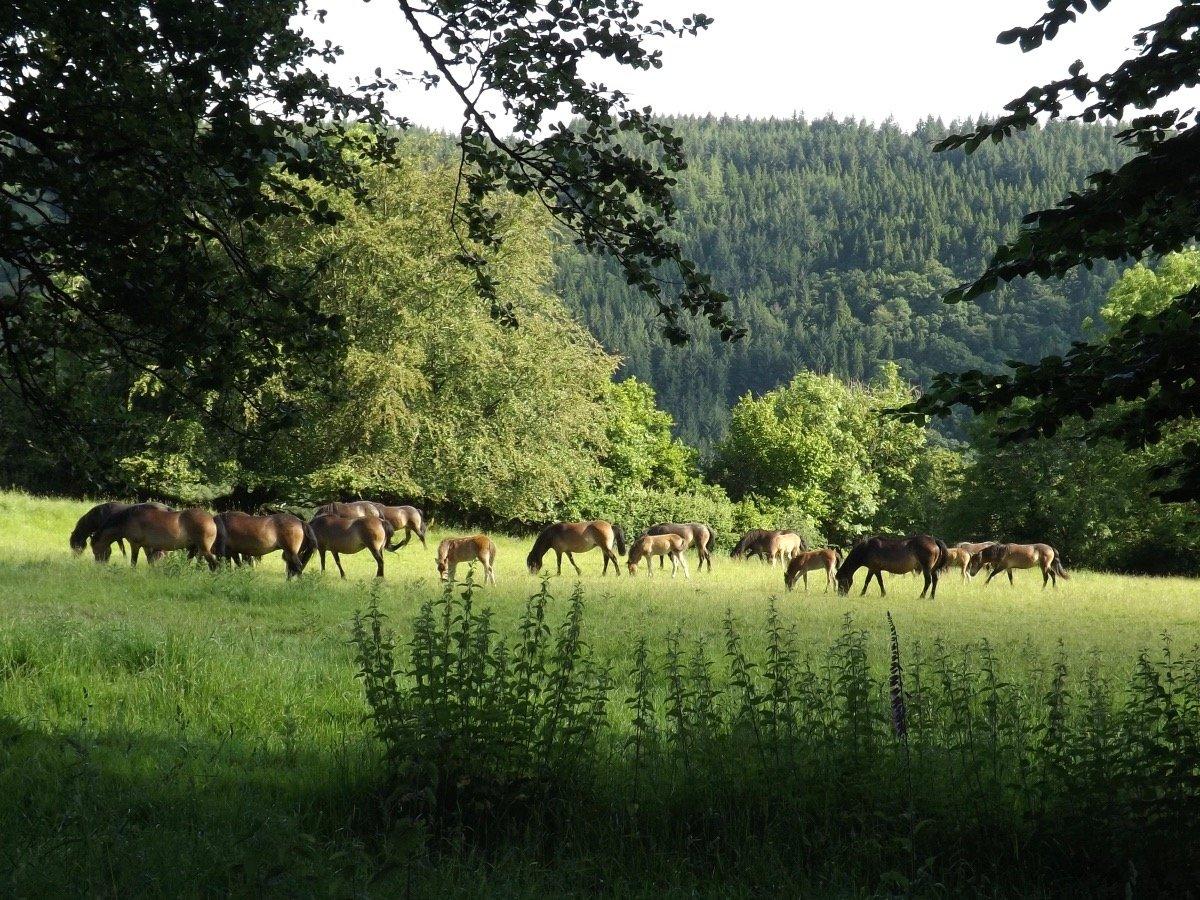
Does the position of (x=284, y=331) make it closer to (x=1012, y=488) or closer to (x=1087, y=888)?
(x=1087, y=888)

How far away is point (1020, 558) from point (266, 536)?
2023cm

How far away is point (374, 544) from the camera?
74.2 ft

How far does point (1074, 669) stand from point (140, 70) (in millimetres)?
10924

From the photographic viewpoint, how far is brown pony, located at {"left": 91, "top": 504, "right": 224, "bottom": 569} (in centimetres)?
2069

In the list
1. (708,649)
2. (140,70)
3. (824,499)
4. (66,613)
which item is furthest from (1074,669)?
(824,499)

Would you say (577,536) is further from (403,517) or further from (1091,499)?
(1091,499)

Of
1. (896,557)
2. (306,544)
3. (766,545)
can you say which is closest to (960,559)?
(896,557)

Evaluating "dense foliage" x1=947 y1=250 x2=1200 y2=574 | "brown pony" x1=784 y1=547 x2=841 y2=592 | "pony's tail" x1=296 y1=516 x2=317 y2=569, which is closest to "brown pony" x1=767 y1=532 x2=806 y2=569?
"brown pony" x1=784 y1=547 x2=841 y2=592

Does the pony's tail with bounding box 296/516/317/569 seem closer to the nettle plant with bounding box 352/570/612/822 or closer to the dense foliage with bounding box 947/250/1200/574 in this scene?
the nettle plant with bounding box 352/570/612/822

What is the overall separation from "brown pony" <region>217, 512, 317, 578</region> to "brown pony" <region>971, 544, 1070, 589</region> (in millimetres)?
18441

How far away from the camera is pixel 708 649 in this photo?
43.1ft

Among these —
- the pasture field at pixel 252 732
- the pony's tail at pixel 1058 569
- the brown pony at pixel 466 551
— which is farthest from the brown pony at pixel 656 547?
the pony's tail at pixel 1058 569

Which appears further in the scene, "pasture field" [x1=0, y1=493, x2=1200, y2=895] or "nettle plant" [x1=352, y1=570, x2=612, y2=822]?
"nettle plant" [x1=352, y1=570, x2=612, y2=822]

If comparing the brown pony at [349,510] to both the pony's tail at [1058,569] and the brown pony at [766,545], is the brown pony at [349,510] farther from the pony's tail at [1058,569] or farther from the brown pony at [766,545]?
the pony's tail at [1058,569]
